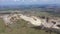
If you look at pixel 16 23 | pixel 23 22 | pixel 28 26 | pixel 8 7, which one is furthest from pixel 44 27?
pixel 8 7

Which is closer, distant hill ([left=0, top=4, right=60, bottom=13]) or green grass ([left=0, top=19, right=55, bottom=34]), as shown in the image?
green grass ([left=0, top=19, right=55, bottom=34])

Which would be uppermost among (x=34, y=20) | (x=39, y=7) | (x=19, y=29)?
(x=39, y=7)

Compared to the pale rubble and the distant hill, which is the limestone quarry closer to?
the pale rubble

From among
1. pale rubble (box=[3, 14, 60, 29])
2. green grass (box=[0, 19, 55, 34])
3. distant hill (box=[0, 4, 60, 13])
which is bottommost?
green grass (box=[0, 19, 55, 34])

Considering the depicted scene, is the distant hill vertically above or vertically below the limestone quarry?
above

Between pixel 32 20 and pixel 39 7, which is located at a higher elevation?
pixel 39 7

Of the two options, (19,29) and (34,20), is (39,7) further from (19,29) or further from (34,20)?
(19,29)

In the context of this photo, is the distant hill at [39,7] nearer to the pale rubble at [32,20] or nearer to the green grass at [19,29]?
the pale rubble at [32,20]

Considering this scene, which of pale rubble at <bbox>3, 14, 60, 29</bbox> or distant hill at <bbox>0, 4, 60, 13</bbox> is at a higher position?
distant hill at <bbox>0, 4, 60, 13</bbox>

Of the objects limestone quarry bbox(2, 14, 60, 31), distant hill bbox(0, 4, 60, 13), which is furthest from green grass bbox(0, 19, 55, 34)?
distant hill bbox(0, 4, 60, 13)

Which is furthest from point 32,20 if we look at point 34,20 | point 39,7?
point 39,7

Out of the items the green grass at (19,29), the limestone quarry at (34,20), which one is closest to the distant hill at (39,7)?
the limestone quarry at (34,20)

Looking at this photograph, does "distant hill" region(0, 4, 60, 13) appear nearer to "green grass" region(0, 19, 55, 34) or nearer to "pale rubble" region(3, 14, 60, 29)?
"pale rubble" region(3, 14, 60, 29)
